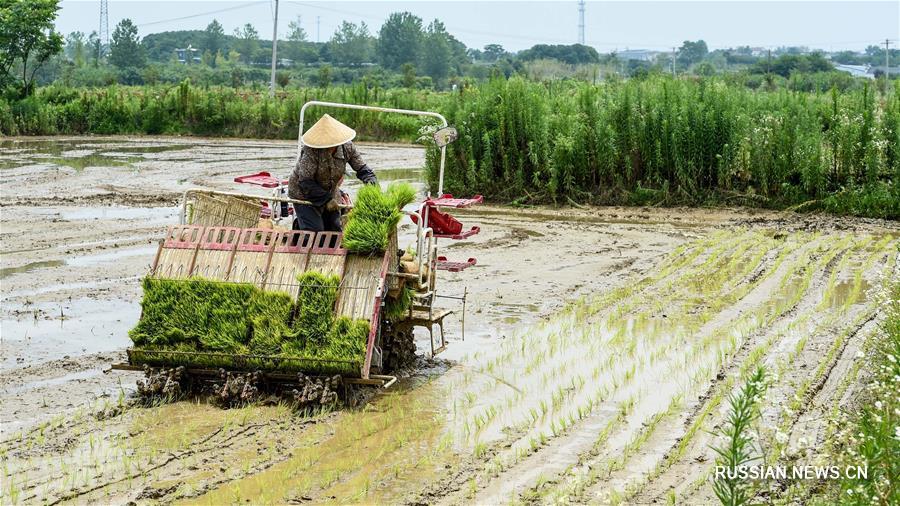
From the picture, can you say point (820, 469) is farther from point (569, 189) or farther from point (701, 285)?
point (569, 189)

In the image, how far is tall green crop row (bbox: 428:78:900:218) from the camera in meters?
20.4

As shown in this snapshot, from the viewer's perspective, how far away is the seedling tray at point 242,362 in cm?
888

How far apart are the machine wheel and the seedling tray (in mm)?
989

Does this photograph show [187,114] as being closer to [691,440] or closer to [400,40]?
[691,440]

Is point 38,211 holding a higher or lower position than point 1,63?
lower

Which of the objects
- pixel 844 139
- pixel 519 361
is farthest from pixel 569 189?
pixel 519 361

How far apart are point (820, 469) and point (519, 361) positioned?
4.27 m

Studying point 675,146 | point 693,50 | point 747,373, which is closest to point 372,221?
point 747,373

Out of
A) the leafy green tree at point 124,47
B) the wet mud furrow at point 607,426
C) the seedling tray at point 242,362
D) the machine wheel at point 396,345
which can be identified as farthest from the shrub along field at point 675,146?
the leafy green tree at point 124,47

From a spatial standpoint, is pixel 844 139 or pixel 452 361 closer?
pixel 452 361

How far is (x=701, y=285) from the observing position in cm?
1433

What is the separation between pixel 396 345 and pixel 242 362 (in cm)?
168

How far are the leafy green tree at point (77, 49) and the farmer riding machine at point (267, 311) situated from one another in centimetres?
4266

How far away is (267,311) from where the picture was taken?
358 inches
